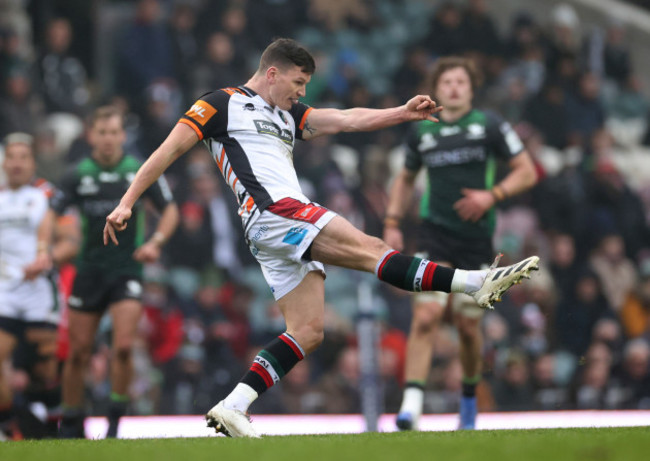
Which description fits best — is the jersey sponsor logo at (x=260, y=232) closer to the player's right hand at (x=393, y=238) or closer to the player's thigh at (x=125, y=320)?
the player's right hand at (x=393, y=238)

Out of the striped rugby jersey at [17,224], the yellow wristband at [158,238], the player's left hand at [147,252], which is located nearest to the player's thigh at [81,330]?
the player's left hand at [147,252]

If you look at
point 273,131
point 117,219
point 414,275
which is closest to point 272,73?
point 273,131

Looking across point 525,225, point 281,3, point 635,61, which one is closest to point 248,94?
point 525,225

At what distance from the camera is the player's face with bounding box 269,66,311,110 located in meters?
6.34

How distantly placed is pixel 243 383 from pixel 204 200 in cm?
645

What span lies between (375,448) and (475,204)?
10.6ft

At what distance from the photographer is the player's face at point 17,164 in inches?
354

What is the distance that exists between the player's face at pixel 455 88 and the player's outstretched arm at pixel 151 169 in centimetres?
281

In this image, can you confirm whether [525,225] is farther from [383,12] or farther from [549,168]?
[383,12]

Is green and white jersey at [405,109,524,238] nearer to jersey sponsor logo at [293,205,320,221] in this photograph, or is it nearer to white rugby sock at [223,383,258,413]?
jersey sponsor logo at [293,205,320,221]

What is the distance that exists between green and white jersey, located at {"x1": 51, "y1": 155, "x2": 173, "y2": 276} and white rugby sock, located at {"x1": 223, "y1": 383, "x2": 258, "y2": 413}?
2.64m

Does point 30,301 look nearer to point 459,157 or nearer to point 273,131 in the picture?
point 273,131

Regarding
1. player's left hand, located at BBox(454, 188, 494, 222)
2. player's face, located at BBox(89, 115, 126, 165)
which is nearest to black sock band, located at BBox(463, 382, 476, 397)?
player's left hand, located at BBox(454, 188, 494, 222)

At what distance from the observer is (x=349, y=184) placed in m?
13.1
